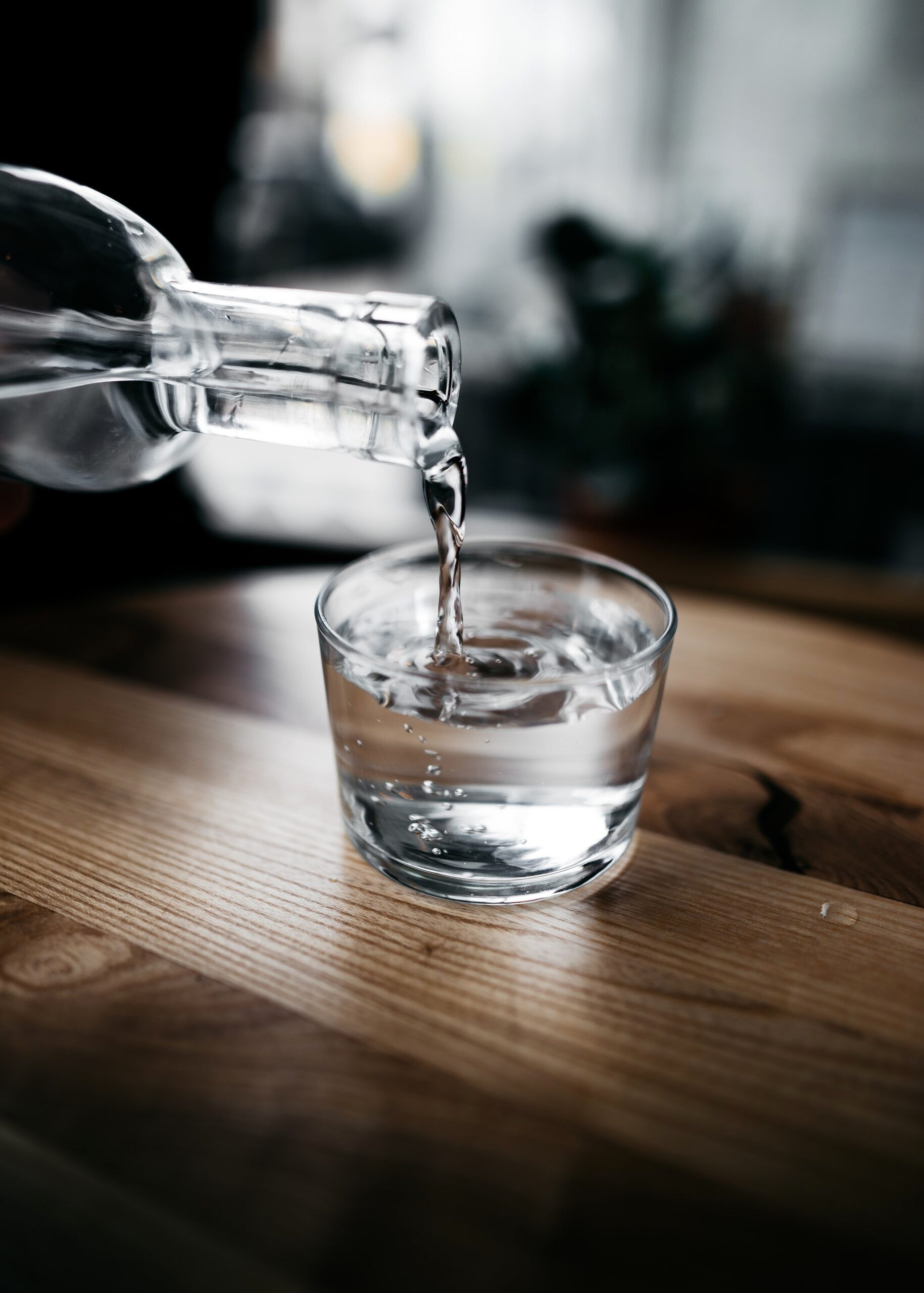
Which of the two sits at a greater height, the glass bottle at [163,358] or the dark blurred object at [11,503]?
the glass bottle at [163,358]

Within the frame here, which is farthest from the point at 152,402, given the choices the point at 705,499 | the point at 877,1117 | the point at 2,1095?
→ the point at 705,499

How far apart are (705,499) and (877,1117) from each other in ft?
5.30

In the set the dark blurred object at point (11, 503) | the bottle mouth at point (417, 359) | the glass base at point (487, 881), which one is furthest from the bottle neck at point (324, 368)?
the dark blurred object at point (11, 503)

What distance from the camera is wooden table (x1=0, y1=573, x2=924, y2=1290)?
34cm

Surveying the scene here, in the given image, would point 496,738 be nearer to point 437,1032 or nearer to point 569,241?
point 437,1032

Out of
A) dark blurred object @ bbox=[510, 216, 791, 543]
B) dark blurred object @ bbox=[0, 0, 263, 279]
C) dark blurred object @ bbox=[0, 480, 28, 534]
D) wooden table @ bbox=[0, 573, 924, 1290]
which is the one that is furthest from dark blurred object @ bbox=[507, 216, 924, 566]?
wooden table @ bbox=[0, 573, 924, 1290]

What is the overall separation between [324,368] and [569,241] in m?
1.37

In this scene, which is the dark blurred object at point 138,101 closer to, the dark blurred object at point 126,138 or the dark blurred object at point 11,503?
the dark blurred object at point 126,138

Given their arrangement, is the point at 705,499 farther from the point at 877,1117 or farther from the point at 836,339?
the point at 836,339

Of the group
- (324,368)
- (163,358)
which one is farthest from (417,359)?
(163,358)

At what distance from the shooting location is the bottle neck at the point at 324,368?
46 cm

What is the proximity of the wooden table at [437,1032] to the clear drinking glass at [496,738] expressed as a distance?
0.02 m

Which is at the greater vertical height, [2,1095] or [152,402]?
[152,402]

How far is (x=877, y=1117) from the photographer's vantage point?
15.1 inches
